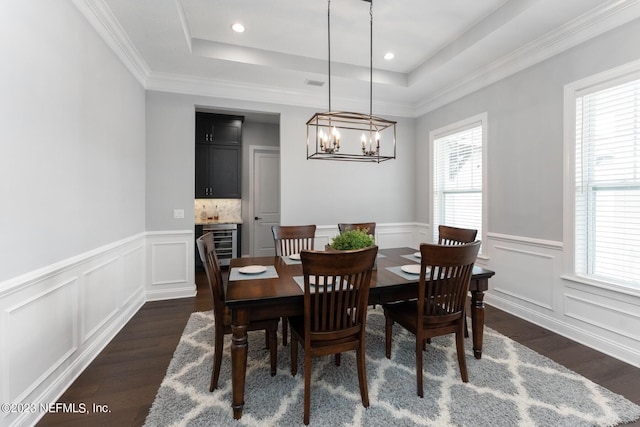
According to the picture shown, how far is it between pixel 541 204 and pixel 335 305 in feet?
8.28

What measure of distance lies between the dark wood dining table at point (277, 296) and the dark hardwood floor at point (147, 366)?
2.05 ft

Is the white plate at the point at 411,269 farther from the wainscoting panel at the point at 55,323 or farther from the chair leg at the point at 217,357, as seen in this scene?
the wainscoting panel at the point at 55,323

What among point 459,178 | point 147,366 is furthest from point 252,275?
point 459,178

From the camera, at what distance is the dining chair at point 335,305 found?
1.55 m

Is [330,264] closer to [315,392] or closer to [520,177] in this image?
[315,392]

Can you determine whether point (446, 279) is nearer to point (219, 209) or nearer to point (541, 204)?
point (541, 204)

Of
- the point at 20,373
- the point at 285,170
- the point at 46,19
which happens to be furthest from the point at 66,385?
the point at 285,170

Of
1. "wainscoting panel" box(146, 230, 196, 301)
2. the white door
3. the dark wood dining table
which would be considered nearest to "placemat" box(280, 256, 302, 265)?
the dark wood dining table

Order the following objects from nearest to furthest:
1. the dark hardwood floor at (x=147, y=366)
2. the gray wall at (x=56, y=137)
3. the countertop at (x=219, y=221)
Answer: the gray wall at (x=56, y=137) → the dark hardwood floor at (x=147, y=366) → the countertop at (x=219, y=221)

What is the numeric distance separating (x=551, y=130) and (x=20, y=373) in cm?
433

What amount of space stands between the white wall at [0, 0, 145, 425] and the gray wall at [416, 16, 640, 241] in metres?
3.97

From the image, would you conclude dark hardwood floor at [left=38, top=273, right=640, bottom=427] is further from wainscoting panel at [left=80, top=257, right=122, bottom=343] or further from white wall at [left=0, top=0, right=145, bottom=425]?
wainscoting panel at [left=80, top=257, right=122, bottom=343]

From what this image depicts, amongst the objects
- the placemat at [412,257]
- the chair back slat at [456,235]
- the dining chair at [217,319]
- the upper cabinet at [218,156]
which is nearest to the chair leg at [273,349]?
the dining chair at [217,319]

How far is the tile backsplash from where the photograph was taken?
5648 mm
